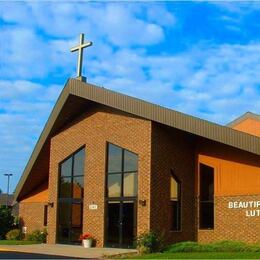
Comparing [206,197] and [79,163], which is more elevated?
[79,163]

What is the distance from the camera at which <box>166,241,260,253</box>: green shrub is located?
21913 mm

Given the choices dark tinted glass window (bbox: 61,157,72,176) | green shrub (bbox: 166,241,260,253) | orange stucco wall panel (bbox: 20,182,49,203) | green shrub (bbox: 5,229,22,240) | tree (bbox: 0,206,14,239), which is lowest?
green shrub (bbox: 5,229,22,240)

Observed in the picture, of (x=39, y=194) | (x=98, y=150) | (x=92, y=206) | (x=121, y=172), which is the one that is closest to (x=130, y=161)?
(x=121, y=172)

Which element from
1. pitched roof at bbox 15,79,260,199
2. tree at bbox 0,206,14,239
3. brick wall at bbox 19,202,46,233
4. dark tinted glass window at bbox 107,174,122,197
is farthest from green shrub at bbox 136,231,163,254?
tree at bbox 0,206,14,239

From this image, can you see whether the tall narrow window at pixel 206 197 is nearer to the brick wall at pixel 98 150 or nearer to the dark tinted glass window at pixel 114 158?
the brick wall at pixel 98 150

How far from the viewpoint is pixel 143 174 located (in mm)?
25234

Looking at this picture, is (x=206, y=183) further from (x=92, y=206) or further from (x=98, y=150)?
(x=92, y=206)

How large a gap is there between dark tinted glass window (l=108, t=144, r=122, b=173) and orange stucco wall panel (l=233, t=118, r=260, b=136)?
8094 millimetres

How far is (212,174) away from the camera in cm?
2589

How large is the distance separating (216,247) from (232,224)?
2.17 metres

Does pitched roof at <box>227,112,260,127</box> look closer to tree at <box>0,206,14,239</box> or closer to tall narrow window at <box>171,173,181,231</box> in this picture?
tall narrow window at <box>171,173,181,231</box>

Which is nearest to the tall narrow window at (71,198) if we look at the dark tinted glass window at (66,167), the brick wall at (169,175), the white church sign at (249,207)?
the dark tinted glass window at (66,167)

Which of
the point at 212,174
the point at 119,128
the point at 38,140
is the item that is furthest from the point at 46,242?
the point at 212,174

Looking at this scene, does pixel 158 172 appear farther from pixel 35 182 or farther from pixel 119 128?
pixel 35 182
